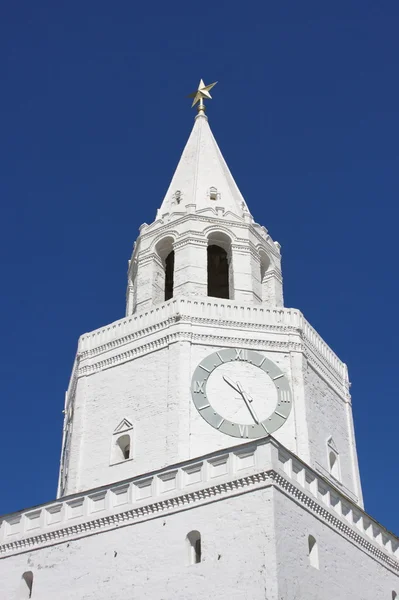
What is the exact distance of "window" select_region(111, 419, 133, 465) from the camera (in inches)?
981

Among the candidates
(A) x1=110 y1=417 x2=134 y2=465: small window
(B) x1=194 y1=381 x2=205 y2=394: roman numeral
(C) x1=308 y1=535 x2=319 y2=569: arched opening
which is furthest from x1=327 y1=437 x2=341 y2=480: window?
(A) x1=110 y1=417 x2=134 y2=465: small window

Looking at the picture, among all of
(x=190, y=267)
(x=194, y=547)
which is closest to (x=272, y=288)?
(x=190, y=267)

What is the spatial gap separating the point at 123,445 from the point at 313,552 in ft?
23.5

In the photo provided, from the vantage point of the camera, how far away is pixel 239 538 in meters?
19.2

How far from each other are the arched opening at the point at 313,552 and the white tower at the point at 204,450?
6 centimetres

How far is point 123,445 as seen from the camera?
82.5 feet

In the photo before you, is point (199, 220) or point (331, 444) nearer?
point (331, 444)

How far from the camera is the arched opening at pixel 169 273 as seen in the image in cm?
3166

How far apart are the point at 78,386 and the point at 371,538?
10.1 meters

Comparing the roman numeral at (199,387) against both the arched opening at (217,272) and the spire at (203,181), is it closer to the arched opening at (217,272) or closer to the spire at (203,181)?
the spire at (203,181)

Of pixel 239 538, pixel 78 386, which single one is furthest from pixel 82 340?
pixel 239 538

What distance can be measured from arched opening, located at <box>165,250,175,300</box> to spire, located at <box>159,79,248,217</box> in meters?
1.81

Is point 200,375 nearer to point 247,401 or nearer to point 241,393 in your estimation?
point 241,393

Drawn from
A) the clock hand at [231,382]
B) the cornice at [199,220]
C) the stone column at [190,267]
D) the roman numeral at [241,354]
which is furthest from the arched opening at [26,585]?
the cornice at [199,220]
